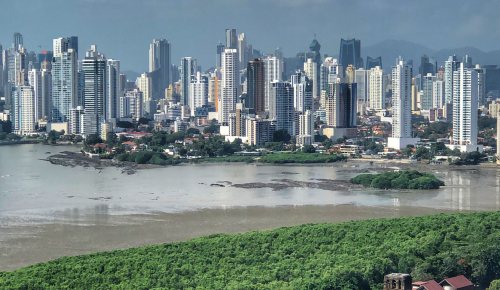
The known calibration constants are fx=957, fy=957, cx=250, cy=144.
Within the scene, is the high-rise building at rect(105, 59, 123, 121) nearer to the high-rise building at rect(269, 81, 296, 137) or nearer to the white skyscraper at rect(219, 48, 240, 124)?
the white skyscraper at rect(219, 48, 240, 124)

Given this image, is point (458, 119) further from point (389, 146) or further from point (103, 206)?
point (103, 206)

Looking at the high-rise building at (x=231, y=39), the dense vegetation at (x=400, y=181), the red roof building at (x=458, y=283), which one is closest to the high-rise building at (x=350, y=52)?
the high-rise building at (x=231, y=39)

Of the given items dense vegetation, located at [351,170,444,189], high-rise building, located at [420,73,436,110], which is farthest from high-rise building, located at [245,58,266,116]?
dense vegetation, located at [351,170,444,189]

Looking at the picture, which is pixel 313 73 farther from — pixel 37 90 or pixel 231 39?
pixel 37 90

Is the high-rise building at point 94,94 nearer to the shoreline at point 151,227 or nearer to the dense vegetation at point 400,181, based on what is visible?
the dense vegetation at point 400,181

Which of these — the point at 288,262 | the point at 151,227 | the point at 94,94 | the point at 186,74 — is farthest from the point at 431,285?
the point at 186,74

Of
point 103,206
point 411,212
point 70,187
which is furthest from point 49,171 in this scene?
point 411,212
